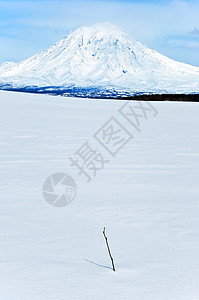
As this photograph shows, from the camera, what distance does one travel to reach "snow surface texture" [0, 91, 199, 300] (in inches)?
82.7

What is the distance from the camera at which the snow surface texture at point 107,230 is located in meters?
2.10

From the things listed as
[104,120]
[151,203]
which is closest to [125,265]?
[151,203]

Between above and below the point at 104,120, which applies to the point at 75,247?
above

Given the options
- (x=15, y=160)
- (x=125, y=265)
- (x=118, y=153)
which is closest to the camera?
(x=125, y=265)

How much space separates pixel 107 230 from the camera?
2.95m

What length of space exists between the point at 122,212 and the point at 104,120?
8212 mm

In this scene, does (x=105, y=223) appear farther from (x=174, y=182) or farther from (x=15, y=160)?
(x=15, y=160)

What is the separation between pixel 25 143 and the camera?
280 inches

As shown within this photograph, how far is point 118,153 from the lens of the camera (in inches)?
253

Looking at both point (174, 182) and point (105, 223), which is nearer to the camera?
point (105, 223)

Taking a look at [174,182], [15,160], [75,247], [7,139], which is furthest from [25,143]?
[75,247]

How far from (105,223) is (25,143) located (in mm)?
4335

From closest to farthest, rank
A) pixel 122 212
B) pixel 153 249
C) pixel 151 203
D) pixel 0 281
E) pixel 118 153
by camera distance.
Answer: pixel 0 281, pixel 153 249, pixel 122 212, pixel 151 203, pixel 118 153

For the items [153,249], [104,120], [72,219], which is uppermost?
[153,249]
